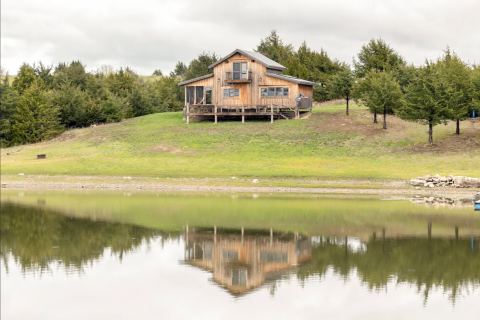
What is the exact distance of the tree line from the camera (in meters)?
56.5

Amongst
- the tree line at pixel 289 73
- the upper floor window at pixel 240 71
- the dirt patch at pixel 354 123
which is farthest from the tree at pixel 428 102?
the upper floor window at pixel 240 71

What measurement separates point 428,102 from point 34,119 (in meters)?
42.8

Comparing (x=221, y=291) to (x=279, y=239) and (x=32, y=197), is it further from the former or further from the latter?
(x=32, y=197)

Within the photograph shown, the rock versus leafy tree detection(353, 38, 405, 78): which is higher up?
leafy tree detection(353, 38, 405, 78)

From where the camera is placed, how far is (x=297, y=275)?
65.2 ft

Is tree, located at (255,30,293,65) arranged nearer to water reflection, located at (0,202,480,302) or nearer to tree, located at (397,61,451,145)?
tree, located at (397,61,451,145)

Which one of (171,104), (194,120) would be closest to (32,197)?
(194,120)

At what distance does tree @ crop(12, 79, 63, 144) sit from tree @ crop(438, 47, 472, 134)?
43056mm

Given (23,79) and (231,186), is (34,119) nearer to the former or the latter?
(23,79)

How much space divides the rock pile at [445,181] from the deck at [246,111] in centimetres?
2770

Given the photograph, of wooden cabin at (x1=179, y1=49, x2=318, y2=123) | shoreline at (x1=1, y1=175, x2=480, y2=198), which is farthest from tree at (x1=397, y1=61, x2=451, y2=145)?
wooden cabin at (x1=179, y1=49, x2=318, y2=123)

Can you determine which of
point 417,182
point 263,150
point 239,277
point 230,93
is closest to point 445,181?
point 417,182

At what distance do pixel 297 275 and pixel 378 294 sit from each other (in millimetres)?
3091

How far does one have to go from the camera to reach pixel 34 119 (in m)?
68.9
